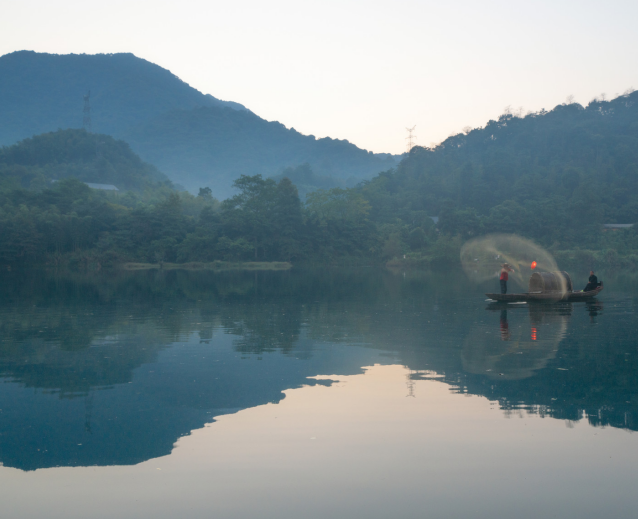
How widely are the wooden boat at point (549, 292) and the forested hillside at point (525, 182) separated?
7725 cm

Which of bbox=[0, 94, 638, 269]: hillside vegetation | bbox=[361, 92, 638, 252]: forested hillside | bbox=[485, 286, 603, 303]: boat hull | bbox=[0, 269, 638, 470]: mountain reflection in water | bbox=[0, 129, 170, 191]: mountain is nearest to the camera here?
bbox=[0, 269, 638, 470]: mountain reflection in water

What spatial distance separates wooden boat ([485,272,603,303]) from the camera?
2678cm

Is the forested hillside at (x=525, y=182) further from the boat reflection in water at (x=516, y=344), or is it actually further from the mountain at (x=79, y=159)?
the boat reflection in water at (x=516, y=344)

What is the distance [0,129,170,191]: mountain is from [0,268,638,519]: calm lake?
153m

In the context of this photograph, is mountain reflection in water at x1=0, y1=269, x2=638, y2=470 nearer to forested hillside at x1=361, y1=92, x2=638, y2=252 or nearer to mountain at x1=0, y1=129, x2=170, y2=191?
forested hillside at x1=361, y1=92, x2=638, y2=252

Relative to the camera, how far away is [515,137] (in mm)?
184375

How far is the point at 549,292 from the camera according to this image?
27.1 metres

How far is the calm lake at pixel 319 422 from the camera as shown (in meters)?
7.00

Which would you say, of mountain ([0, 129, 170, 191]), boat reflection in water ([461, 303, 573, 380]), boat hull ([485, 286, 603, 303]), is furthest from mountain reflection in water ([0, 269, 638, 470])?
mountain ([0, 129, 170, 191])

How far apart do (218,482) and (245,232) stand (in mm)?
92313

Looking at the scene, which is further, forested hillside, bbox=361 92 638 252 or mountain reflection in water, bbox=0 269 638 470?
forested hillside, bbox=361 92 638 252

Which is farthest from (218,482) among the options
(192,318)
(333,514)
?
(192,318)

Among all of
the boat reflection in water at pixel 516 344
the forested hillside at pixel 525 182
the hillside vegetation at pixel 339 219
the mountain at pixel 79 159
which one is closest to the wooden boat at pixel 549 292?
the boat reflection in water at pixel 516 344

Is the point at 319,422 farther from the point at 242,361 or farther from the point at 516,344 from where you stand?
the point at 516,344
